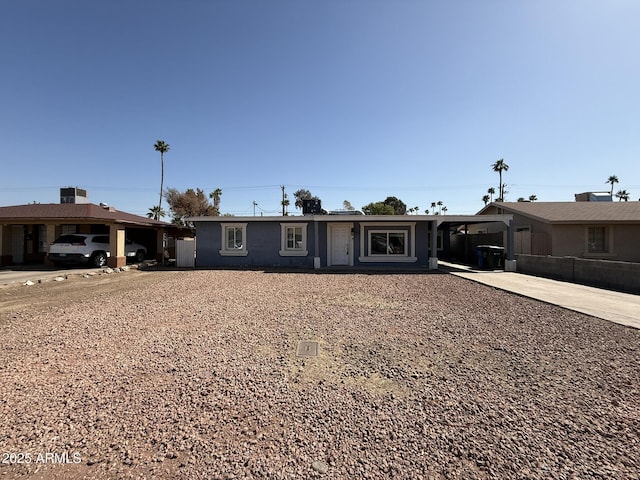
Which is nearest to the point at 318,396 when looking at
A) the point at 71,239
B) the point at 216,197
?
the point at 71,239

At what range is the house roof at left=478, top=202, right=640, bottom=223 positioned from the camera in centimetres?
1526

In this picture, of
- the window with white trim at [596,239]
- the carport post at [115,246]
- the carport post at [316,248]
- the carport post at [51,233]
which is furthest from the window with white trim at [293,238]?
the window with white trim at [596,239]

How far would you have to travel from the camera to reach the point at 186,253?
1625 centimetres

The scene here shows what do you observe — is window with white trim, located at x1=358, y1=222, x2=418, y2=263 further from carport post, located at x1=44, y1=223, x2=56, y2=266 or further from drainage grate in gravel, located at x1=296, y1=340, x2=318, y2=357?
carport post, located at x1=44, y1=223, x2=56, y2=266

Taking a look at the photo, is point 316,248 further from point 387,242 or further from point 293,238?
point 387,242

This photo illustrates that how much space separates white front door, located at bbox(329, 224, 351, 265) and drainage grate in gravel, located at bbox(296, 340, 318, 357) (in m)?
11.1

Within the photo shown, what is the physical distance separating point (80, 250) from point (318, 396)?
1653cm

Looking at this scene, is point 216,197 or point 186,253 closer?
point 186,253

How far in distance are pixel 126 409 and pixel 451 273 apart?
13.4 meters

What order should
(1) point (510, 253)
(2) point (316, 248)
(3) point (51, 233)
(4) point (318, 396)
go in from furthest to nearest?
(2) point (316, 248)
(3) point (51, 233)
(1) point (510, 253)
(4) point (318, 396)

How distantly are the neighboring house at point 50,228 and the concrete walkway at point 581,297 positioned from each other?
16965mm

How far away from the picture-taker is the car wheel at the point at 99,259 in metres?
15.1

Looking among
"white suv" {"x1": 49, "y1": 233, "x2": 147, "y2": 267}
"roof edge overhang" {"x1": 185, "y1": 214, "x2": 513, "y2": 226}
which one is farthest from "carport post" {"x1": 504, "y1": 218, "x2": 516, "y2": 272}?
"white suv" {"x1": 49, "y1": 233, "x2": 147, "y2": 267}

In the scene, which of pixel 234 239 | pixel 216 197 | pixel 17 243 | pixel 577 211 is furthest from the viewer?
pixel 216 197
